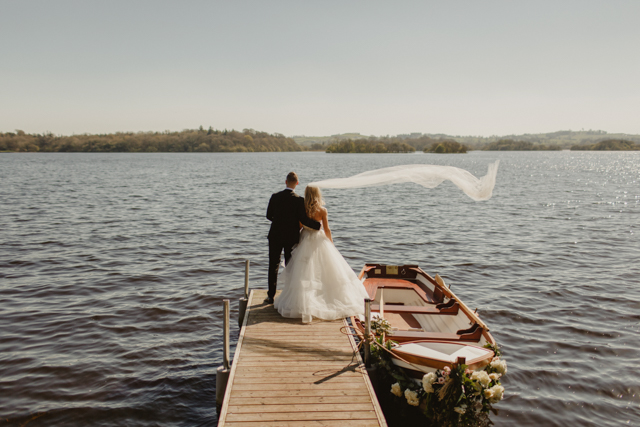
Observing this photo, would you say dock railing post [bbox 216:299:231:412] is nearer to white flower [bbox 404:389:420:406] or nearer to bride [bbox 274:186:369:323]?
bride [bbox 274:186:369:323]

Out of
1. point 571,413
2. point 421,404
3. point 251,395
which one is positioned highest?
point 251,395

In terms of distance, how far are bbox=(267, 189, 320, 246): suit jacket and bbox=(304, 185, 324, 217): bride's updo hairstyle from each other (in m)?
0.13

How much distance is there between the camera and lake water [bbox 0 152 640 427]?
8641 mm

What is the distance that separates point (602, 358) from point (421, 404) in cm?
642

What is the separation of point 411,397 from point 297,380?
182 centimetres

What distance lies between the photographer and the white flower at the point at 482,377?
6.32 metres

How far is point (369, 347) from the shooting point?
7.70 metres

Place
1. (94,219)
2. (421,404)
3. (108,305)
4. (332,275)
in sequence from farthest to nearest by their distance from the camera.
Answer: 1. (94,219)
2. (108,305)
3. (332,275)
4. (421,404)

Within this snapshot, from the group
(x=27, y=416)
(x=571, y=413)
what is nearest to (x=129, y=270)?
(x=27, y=416)

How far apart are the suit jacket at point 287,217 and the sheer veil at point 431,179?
53 centimetres

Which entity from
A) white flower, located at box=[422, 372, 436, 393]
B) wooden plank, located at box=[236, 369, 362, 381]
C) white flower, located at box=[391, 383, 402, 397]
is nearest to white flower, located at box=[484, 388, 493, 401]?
white flower, located at box=[422, 372, 436, 393]

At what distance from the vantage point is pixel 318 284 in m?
8.99

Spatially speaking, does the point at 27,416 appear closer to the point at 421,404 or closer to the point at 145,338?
the point at 145,338

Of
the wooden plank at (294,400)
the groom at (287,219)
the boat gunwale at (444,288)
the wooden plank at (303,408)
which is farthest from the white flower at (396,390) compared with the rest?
the groom at (287,219)
